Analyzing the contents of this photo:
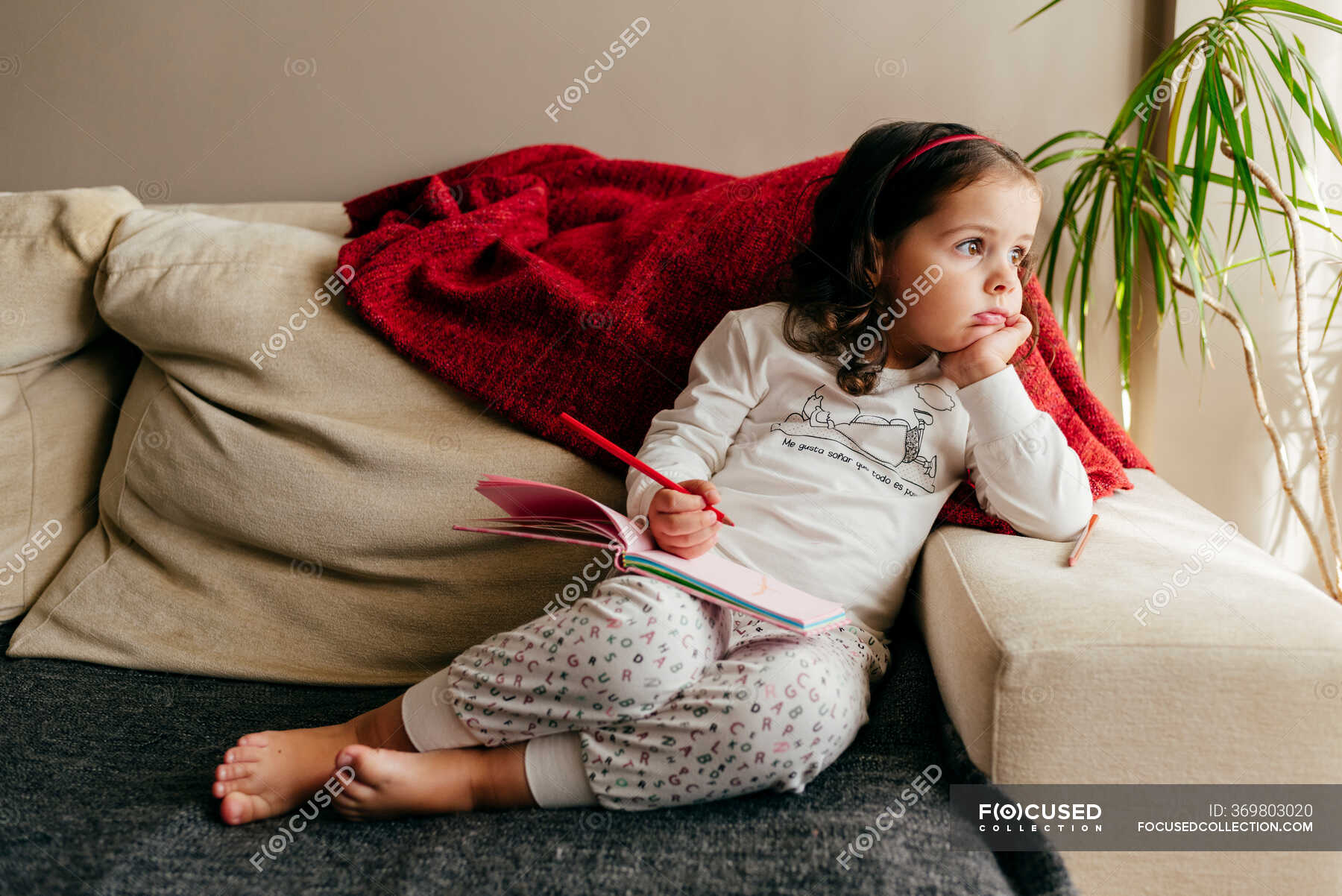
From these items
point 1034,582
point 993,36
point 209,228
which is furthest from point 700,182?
point 1034,582

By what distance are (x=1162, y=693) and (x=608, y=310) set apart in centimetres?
75

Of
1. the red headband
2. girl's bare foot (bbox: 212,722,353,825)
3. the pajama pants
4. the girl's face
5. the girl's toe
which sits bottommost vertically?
girl's bare foot (bbox: 212,722,353,825)

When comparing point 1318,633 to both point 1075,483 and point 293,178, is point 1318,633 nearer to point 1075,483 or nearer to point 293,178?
point 1075,483

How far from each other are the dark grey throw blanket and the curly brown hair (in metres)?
0.38

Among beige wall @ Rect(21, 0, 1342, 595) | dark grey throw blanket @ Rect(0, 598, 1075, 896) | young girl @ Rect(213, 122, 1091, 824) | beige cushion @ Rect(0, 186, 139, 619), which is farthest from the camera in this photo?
beige wall @ Rect(21, 0, 1342, 595)

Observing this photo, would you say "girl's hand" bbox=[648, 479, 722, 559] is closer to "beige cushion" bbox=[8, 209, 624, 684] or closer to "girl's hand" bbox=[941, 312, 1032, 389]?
"beige cushion" bbox=[8, 209, 624, 684]

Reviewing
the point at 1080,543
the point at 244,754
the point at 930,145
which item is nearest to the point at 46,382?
the point at 244,754

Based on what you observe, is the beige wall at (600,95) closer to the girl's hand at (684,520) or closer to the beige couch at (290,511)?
the beige couch at (290,511)

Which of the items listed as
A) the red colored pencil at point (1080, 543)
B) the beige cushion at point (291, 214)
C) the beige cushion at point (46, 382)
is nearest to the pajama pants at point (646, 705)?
the red colored pencil at point (1080, 543)

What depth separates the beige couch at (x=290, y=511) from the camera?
2.69 ft

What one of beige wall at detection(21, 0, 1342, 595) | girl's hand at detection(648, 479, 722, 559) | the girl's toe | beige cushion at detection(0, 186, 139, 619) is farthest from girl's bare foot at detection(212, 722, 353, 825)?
beige wall at detection(21, 0, 1342, 595)

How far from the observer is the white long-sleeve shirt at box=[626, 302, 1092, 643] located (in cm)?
98

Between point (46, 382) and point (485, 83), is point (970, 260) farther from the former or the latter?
point (46, 382)

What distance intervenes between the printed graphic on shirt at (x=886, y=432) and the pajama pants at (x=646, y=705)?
277 mm
